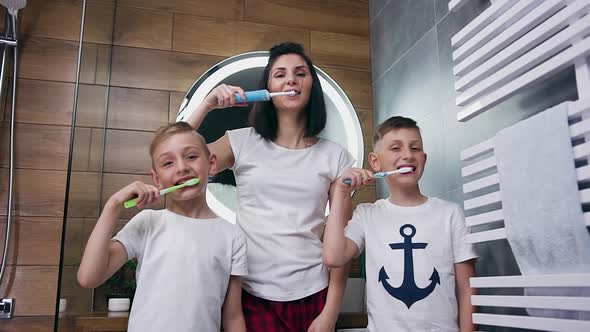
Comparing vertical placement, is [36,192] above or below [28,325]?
above

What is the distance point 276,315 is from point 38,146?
0.97m

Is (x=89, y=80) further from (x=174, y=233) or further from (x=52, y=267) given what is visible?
(x=52, y=267)

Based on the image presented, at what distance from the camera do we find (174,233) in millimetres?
971

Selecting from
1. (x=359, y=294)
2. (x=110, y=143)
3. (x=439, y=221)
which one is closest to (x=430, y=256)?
(x=439, y=221)

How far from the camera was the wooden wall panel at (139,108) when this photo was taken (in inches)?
63.9

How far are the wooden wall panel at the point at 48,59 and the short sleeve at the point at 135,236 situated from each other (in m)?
0.83

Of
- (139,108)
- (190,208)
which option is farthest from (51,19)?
(190,208)

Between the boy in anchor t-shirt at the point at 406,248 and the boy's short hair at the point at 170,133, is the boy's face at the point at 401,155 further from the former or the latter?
the boy's short hair at the point at 170,133

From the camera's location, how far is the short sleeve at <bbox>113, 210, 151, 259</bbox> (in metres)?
0.96

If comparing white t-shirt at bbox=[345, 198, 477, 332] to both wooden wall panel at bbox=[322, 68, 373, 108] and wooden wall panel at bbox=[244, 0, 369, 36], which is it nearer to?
wooden wall panel at bbox=[322, 68, 373, 108]

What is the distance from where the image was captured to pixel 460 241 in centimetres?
104

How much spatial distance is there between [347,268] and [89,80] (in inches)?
27.1

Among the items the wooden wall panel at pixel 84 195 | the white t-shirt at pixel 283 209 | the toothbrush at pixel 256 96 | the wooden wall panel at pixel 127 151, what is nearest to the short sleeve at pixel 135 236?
the wooden wall panel at pixel 84 195

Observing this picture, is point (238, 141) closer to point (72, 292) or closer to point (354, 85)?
point (72, 292)
